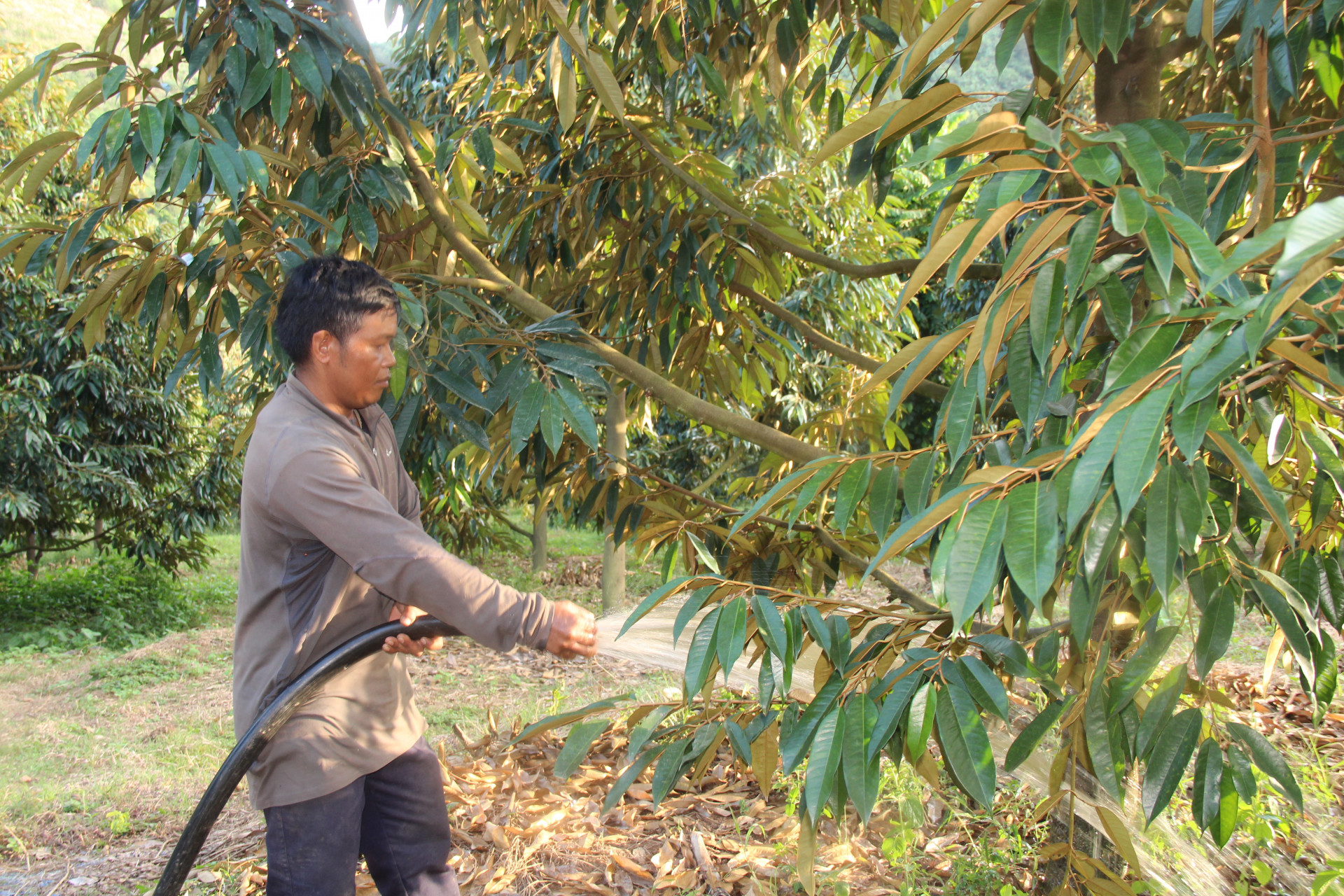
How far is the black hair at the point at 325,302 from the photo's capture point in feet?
4.98

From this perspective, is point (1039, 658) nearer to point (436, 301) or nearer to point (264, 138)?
point (436, 301)

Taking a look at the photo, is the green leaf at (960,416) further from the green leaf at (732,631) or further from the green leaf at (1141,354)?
the green leaf at (732,631)

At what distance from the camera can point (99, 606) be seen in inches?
299

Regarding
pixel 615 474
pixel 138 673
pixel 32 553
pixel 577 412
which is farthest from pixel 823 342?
pixel 32 553

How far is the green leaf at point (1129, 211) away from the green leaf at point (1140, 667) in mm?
538

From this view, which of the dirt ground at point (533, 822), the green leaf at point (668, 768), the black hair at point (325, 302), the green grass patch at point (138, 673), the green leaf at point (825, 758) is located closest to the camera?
the green leaf at point (825, 758)

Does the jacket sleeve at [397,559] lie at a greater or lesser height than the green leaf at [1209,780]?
greater

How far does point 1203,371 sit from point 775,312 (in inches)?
72.6

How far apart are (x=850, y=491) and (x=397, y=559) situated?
0.66 meters

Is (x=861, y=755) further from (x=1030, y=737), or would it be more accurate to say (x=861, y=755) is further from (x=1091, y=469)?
(x=1091, y=469)

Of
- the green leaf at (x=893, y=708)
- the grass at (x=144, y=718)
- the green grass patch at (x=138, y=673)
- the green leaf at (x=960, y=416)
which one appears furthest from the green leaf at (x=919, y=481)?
the green grass patch at (x=138, y=673)

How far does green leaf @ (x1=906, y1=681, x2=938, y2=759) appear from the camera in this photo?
1099 millimetres

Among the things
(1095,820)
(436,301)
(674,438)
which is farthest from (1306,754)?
(674,438)

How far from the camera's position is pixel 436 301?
2.08 m
